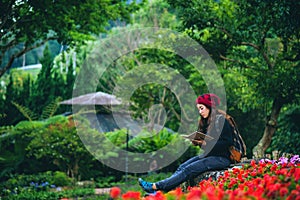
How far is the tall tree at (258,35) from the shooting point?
890 cm

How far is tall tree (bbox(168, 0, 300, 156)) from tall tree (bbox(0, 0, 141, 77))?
2.28 m

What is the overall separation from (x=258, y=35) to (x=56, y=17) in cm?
424

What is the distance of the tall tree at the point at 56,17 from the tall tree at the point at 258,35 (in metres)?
2.28

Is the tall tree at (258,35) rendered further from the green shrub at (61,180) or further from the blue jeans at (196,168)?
the green shrub at (61,180)

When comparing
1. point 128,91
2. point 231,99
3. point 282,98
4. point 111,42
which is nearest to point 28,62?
point 111,42

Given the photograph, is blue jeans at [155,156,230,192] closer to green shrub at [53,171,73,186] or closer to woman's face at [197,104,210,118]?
woman's face at [197,104,210,118]

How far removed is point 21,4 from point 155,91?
8836 mm

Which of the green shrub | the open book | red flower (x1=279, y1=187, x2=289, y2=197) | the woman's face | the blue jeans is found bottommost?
the green shrub

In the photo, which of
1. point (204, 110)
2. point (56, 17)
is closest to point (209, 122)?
point (204, 110)

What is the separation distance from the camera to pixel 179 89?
→ 59.4 ft

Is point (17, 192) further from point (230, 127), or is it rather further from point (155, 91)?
point (155, 91)

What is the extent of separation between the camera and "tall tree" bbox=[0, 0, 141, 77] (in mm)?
9656

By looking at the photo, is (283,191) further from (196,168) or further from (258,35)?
(258,35)

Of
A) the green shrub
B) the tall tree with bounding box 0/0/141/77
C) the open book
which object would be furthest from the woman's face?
the green shrub
